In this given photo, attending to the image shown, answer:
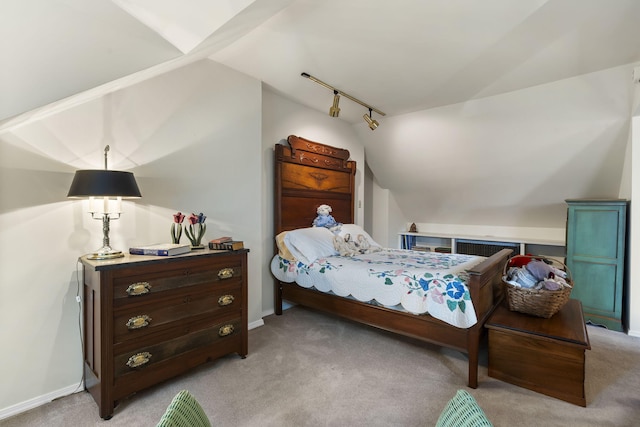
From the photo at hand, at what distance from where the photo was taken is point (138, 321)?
181 cm

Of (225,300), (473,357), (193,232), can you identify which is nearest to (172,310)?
(225,300)

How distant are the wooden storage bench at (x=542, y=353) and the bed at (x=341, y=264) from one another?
158 mm

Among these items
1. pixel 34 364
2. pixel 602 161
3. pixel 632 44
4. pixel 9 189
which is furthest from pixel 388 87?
pixel 34 364

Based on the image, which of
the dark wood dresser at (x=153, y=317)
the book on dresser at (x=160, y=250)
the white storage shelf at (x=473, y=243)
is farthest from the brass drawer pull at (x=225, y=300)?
the white storage shelf at (x=473, y=243)

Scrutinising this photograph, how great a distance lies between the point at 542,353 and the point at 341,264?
160 cm

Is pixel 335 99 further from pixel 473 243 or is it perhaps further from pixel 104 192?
pixel 473 243

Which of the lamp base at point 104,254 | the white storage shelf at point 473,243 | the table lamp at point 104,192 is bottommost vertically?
the white storage shelf at point 473,243

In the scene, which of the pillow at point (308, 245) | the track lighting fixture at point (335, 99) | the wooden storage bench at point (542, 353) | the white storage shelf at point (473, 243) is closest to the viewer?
the wooden storage bench at point (542, 353)

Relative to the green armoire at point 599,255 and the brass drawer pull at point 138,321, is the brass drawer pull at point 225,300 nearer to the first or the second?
the brass drawer pull at point 138,321

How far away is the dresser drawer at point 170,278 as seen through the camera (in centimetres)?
176

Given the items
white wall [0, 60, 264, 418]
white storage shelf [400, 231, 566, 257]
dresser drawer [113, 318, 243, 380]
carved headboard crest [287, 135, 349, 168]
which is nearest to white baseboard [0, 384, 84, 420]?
white wall [0, 60, 264, 418]

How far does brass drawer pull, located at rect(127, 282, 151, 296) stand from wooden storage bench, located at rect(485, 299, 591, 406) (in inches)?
89.4

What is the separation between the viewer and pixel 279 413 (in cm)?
175

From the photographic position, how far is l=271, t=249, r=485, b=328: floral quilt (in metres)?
2.12
